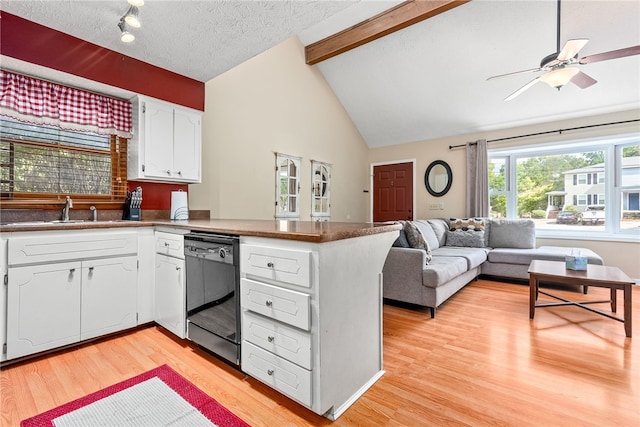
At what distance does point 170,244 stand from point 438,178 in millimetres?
5077

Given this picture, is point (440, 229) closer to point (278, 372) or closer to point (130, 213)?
point (278, 372)

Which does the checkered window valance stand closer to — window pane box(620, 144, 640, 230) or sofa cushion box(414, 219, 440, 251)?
sofa cushion box(414, 219, 440, 251)

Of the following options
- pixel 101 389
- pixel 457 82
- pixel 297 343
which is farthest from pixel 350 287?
pixel 457 82

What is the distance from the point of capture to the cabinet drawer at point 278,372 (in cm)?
142

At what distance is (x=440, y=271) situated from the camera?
2.85 meters

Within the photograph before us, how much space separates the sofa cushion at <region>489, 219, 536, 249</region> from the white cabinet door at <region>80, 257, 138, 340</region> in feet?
16.1

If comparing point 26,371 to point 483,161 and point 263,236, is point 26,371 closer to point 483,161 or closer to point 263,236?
point 263,236

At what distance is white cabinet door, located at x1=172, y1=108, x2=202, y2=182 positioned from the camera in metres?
3.03

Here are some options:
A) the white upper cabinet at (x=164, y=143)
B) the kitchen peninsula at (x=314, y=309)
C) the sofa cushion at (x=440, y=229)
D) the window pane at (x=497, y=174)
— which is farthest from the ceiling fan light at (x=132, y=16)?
the window pane at (x=497, y=174)

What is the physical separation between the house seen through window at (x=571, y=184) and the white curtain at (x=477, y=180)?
26cm

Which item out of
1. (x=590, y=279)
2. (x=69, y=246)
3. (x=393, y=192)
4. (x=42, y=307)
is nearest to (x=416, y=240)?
(x=590, y=279)

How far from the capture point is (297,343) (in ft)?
4.72

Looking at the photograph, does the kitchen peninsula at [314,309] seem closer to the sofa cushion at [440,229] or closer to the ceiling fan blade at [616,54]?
the ceiling fan blade at [616,54]

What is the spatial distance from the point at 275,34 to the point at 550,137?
470cm
